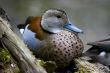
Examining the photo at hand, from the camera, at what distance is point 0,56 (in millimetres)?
3941

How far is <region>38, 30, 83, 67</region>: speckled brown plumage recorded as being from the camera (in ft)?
13.6

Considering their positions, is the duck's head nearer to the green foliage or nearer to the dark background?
the green foliage

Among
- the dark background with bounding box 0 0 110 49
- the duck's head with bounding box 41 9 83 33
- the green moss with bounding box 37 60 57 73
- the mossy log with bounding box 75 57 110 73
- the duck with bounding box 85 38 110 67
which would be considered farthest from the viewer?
the dark background with bounding box 0 0 110 49

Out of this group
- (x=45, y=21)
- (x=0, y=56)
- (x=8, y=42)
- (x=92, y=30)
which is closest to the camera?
(x=8, y=42)

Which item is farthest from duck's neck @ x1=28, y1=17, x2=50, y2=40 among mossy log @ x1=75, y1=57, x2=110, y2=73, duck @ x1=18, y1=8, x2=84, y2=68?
mossy log @ x1=75, y1=57, x2=110, y2=73

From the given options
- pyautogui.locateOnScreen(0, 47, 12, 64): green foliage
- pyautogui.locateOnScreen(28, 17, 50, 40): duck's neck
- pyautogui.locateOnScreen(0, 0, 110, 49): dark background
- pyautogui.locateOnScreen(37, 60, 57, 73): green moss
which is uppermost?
pyautogui.locateOnScreen(28, 17, 50, 40): duck's neck

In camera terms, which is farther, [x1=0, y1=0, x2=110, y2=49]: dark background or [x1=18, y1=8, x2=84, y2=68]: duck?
[x1=0, y1=0, x2=110, y2=49]: dark background

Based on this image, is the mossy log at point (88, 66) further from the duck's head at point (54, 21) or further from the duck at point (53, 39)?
the duck's head at point (54, 21)

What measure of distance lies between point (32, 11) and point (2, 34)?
14.1 ft

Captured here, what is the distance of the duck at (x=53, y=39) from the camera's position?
417cm

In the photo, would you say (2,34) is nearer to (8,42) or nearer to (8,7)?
(8,42)

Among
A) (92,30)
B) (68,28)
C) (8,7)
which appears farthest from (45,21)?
(8,7)

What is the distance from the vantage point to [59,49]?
416 cm

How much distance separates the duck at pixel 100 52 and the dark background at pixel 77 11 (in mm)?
2631
